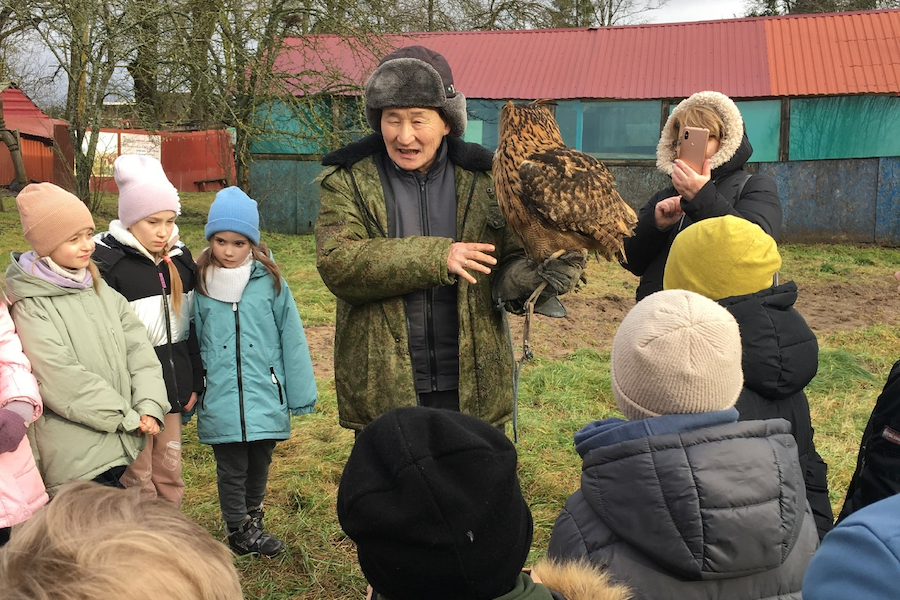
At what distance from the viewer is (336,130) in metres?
12.0

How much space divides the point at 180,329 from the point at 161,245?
343 mm

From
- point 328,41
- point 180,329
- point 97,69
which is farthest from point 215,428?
point 328,41

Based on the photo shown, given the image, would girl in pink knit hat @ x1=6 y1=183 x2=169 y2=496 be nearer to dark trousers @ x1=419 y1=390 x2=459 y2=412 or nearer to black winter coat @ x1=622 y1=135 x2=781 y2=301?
dark trousers @ x1=419 y1=390 x2=459 y2=412

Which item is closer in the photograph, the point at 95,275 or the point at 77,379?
the point at 77,379

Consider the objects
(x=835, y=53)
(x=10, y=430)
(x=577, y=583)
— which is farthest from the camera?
(x=835, y=53)

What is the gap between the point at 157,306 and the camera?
2865 mm

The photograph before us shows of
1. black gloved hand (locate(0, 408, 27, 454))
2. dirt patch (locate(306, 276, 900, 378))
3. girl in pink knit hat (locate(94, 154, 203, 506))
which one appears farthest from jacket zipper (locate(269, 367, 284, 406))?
dirt patch (locate(306, 276, 900, 378))

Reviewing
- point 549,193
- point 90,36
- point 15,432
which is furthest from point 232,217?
point 90,36

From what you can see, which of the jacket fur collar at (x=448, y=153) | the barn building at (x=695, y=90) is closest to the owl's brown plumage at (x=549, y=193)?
the jacket fur collar at (x=448, y=153)

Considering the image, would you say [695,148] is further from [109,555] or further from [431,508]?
[109,555]

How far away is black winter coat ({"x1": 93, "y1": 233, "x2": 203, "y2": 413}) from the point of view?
2.81 m

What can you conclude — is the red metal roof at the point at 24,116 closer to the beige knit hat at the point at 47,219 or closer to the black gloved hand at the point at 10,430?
the beige knit hat at the point at 47,219

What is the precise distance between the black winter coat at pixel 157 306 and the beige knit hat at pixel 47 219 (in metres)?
0.32

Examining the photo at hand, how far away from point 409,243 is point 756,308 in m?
0.99
